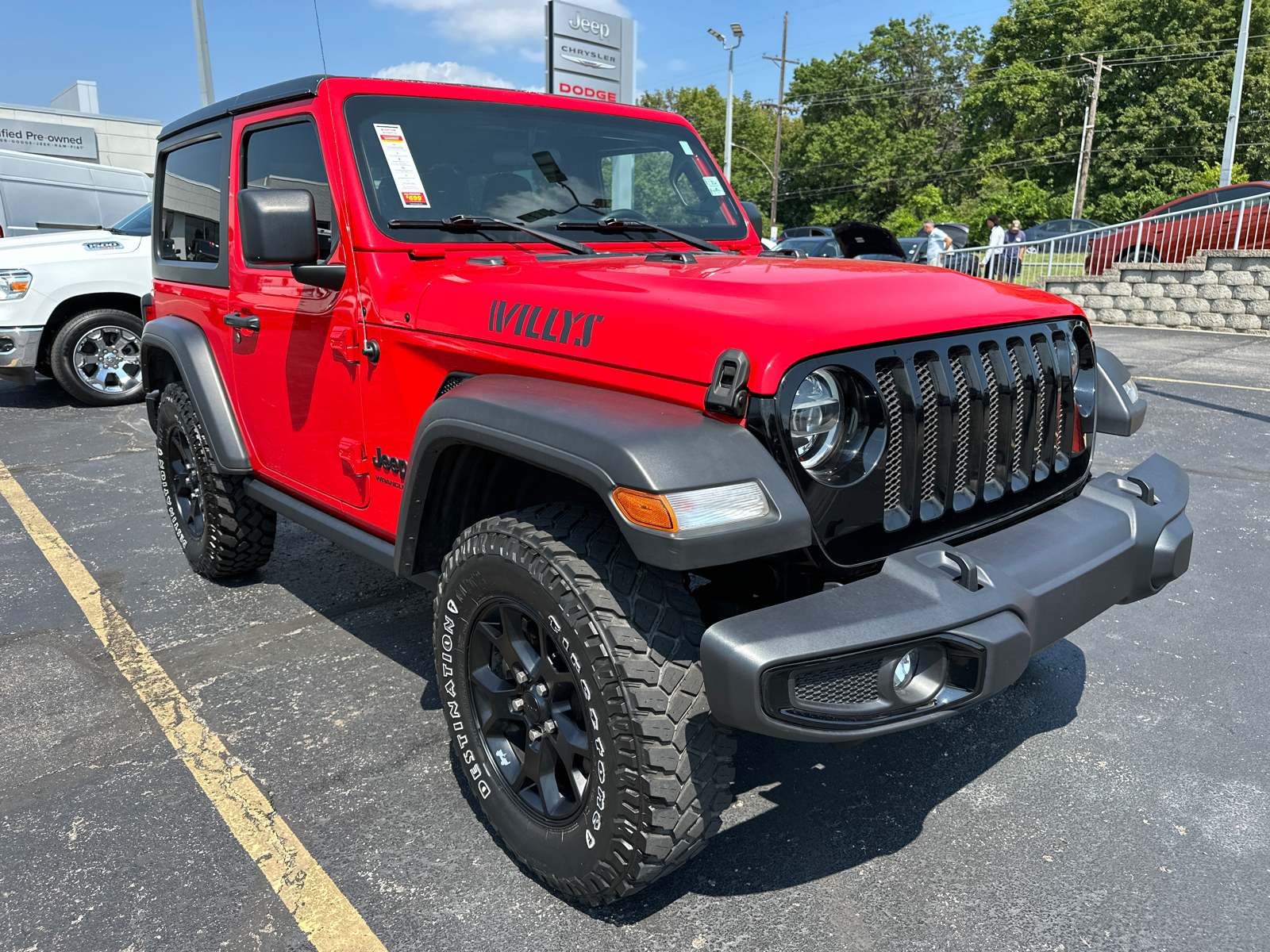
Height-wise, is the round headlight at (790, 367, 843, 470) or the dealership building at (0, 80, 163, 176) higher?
the dealership building at (0, 80, 163, 176)

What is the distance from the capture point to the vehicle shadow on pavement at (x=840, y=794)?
2373 mm

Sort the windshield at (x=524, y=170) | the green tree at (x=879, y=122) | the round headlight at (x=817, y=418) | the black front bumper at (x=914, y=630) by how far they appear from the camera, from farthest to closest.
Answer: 1. the green tree at (x=879, y=122)
2. the windshield at (x=524, y=170)
3. the round headlight at (x=817, y=418)
4. the black front bumper at (x=914, y=630)

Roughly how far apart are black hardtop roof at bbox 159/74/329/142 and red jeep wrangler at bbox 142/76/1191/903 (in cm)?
5

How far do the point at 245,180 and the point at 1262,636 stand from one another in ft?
14.0

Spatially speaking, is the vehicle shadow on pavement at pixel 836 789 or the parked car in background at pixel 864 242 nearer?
the vehicle shadow on pavement at pixel 836 789

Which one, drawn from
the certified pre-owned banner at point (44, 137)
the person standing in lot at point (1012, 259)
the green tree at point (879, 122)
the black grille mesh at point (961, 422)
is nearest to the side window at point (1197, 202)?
the person standing in lot at point (1012, 259)

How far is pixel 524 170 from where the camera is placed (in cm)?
320

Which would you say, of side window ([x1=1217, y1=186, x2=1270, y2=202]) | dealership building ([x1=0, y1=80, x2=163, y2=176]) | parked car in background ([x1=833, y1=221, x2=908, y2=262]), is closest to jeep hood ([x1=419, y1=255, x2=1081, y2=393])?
parked car in background ([x1=833, y1=221, x2=908, y2=262])

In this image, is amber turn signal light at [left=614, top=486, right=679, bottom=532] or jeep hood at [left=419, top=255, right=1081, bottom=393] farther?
jeep hood at [left=419, top=255, right=1081, bottom=393]

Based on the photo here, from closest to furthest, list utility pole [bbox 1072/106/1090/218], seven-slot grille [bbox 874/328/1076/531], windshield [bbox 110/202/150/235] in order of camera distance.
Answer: seven-slot grille [bbox 874/328/1076/531], windshield [bbox 110/202/150/235], utility pole [bbox 1072/106/1090/218]

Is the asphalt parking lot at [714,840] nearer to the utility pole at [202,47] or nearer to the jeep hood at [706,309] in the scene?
the jeep hood at [706,309]

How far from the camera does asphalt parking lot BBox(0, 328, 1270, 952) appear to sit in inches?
86.7

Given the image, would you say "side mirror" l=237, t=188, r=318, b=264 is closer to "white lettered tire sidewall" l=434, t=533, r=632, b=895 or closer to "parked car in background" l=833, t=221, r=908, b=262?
"white lettered tire sidewall" l=434, t=533, r=632, b=895

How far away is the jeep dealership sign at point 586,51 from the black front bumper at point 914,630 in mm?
11132
